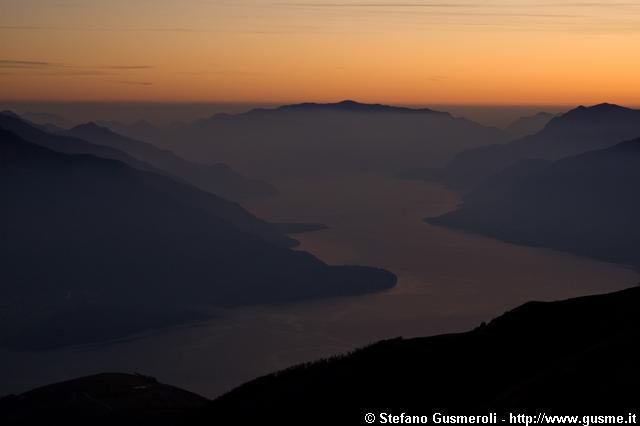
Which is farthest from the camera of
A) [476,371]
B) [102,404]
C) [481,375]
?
[102,404]

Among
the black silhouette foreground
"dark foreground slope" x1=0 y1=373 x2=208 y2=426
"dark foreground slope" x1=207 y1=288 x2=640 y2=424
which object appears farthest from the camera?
"dark foreground slope" x1=0 y1=373 x2=208 y2=426

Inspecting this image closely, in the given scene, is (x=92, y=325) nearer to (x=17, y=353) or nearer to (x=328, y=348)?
(x=17, y=353)

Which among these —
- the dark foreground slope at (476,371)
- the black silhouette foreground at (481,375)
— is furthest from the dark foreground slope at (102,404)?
the dark foreground slope at (476,371)

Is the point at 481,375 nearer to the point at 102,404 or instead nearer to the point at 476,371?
the point at 476,371

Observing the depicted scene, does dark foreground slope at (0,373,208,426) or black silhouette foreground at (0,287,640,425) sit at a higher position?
black silhouette foreground at (0,287,640,425)

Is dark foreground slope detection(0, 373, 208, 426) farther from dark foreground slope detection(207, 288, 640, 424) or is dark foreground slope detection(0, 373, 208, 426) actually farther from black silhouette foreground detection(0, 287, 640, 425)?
dark foreground slope detection(207, 288, 640, 424)

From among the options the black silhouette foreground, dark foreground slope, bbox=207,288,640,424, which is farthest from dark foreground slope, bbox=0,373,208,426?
dark foreground slope, bbox=207,288,640,424

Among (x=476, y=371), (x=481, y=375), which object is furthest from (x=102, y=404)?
(x=481, y=375)

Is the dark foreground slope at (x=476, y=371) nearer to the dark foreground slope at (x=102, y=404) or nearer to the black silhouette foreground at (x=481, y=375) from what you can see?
the black silhouette foreground at (x=481, y=375)
